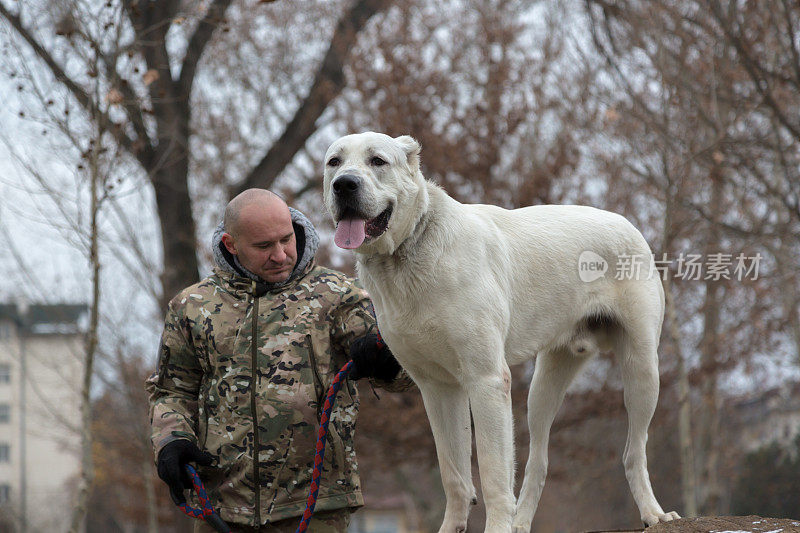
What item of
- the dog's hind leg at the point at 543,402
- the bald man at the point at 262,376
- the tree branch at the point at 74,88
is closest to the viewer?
the bald man at the point at 262,376

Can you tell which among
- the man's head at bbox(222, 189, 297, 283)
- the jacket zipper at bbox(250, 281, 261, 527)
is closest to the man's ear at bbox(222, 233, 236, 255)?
the man's head at bbox(222, 189, 297, 283)

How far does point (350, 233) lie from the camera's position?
141 inches

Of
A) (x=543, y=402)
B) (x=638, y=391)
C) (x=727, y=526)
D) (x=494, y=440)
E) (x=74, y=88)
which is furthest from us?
(x=74, y=88)

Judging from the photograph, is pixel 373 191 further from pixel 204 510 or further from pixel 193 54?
pixel 193 54

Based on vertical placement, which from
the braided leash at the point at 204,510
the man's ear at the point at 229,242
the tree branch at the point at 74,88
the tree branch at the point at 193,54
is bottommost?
the braided leash at the point at 204,510

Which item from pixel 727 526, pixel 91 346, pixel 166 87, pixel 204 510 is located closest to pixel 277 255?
pixel 204 510

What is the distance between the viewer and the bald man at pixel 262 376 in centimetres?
397

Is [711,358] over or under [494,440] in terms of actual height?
over

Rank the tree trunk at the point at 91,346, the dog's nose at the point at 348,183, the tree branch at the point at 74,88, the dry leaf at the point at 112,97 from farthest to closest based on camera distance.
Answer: the tree branch at the point at 74,88
the dry leaf at the point at 112,97
the tree trunk at the point at 91,346
the dog's nose at the point at 348,183

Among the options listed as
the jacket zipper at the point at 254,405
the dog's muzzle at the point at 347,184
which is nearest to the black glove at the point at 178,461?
the jacket zipper at the point at 254,405

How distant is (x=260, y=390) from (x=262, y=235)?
28.7 inches

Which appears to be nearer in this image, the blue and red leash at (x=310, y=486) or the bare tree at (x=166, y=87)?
the blue and red leash at (x=310, y=486)

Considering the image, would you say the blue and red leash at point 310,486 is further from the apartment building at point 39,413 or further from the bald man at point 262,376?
the apartment building at point 39,413

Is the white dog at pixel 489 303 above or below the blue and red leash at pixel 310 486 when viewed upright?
above
